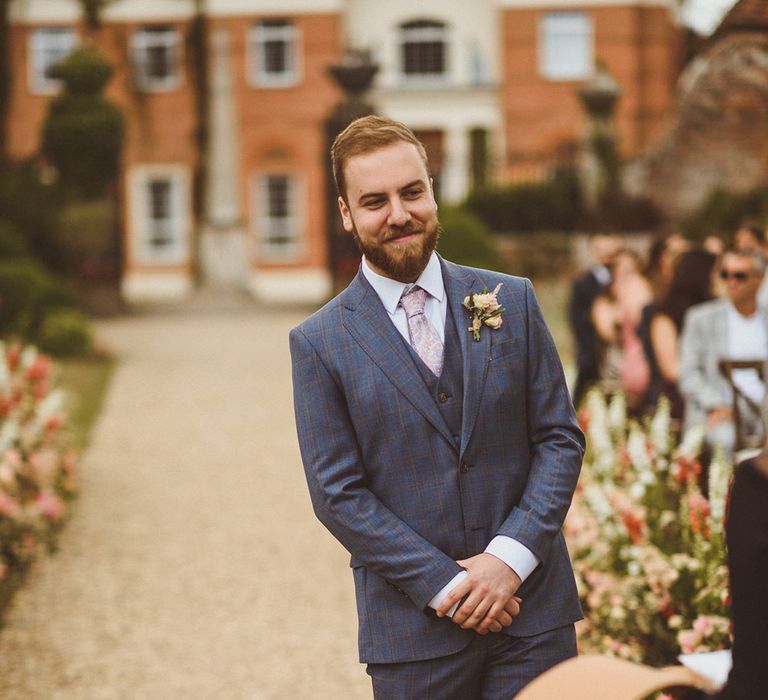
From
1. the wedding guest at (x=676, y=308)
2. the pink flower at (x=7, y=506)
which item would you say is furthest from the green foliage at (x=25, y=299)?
the wedding guest at (x=676, y=308)

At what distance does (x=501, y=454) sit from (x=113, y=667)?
3.38 metres

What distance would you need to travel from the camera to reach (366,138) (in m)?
2.45

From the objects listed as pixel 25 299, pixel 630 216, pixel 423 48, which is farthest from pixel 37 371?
pixel 423 48

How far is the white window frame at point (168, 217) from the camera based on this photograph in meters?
29.7

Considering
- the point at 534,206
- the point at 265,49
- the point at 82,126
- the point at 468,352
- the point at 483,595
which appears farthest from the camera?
the point at 265,49

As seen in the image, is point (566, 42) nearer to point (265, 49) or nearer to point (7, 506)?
point (265, 49)

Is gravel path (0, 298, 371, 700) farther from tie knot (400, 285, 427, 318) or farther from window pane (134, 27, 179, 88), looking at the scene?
window pane (134, 27, 179, 88)

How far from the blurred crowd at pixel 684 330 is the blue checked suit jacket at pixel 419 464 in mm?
2712

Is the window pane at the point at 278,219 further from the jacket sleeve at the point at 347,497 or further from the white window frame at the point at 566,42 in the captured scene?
the jacket sleeve at the point at 347,497

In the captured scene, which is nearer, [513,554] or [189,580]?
[513,554]

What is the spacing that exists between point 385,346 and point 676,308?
14.8 ft

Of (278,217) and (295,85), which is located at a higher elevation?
(295,85)

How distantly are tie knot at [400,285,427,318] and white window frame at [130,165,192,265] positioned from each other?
27.7 meters

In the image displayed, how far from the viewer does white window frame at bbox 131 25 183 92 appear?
29.7m
